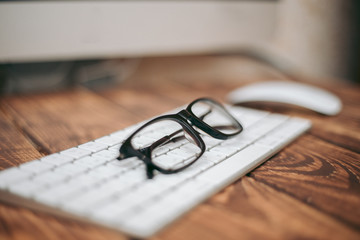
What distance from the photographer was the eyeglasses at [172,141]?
0.35 meters

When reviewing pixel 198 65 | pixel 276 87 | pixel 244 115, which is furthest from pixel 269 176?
pixel 198 65

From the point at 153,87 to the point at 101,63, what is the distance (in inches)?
6.6

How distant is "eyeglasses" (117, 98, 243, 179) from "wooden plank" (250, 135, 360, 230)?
77mm

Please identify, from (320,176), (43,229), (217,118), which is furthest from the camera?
(217,118)

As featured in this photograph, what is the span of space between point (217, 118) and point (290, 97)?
0.60 feet

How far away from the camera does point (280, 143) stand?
1.42 feet

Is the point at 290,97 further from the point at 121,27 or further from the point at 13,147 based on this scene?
the point at 13,147

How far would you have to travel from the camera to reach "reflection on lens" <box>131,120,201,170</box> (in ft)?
1.18

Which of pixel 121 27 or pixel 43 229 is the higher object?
pixel 121 27

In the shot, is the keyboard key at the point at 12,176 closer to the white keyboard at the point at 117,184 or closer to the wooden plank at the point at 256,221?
the white keyboard at the point at 117,184

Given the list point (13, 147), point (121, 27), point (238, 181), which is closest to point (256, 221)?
point (238, 181)

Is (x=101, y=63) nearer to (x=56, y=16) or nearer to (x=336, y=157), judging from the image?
(x=56, y=16)

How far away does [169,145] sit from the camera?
0.40 metres

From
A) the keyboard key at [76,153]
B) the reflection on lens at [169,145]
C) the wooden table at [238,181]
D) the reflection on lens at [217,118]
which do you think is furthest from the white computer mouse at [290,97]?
the keyboard key at [76,153]
